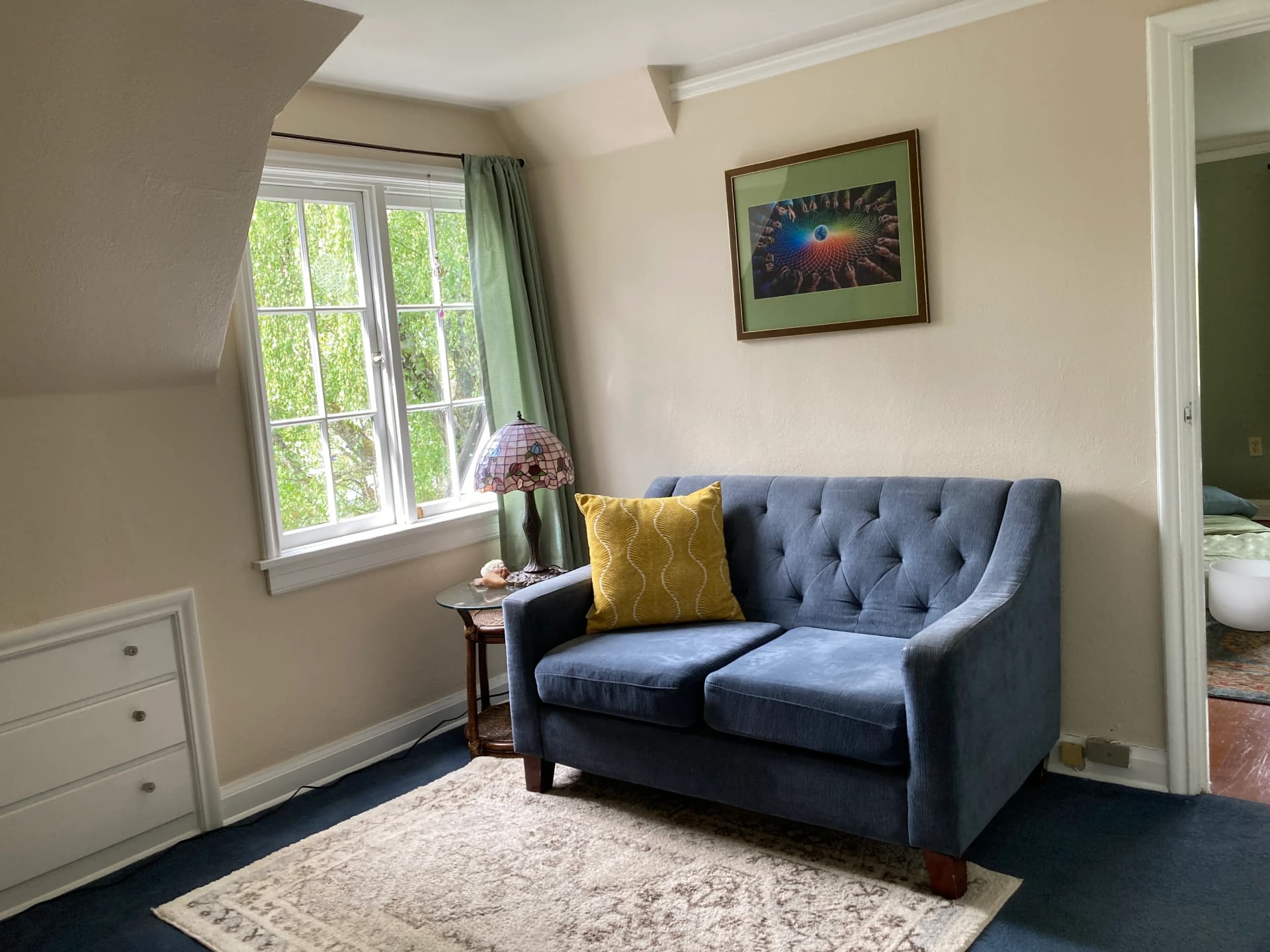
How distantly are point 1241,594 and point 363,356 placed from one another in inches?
134

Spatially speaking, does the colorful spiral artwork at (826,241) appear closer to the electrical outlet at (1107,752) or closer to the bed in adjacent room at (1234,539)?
the electrical outlet at (1107,752)

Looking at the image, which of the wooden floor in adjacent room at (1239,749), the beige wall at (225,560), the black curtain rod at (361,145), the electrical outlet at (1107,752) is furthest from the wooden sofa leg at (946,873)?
the black curtain rod at (361,145)

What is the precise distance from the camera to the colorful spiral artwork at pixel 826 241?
3.10m

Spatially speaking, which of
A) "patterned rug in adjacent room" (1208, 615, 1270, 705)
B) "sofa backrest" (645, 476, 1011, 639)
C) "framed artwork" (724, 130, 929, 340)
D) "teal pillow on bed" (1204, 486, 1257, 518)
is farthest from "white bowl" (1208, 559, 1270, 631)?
"framed artwork" (724, 130, 929, 340)

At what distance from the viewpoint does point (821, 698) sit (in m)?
2.41

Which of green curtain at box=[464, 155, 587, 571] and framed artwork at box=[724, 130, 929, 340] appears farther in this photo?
green curtain at box=[464, 155, 587, 571]

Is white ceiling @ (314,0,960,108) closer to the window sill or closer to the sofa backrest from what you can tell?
the sofa backrest

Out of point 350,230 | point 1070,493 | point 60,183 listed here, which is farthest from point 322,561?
point 1070,493

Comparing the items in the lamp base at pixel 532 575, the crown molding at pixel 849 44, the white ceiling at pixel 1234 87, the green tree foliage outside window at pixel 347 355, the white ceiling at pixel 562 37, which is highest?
the white ceiling at pixel 1234 87

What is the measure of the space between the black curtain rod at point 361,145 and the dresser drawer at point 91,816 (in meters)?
1.91

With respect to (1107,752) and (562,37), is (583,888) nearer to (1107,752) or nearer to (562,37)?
(1107,752)

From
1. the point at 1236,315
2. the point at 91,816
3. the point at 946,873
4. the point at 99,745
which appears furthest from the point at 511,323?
the point at 1236,315

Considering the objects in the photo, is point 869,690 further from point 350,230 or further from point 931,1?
point 350,230

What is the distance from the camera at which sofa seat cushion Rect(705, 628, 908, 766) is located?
7.60 ft
